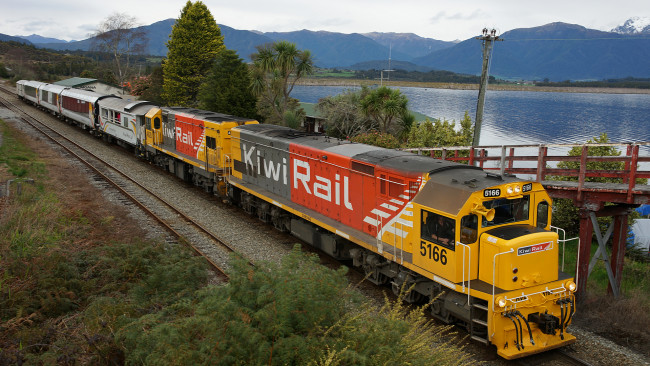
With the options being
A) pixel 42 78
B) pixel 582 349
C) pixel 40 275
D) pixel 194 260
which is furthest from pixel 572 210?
pixel 42 78

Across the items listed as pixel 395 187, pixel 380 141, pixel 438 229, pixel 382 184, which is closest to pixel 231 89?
pixel 380 141

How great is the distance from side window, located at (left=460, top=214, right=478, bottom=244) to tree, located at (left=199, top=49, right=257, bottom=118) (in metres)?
27.0

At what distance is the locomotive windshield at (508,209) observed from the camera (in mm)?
9336

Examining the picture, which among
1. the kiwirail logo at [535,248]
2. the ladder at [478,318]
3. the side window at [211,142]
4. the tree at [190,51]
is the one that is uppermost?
the tree at [190,51]

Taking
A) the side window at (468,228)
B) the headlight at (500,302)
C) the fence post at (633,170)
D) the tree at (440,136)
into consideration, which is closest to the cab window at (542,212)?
the side window at (468,228)

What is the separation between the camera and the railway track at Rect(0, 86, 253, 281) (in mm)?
14312

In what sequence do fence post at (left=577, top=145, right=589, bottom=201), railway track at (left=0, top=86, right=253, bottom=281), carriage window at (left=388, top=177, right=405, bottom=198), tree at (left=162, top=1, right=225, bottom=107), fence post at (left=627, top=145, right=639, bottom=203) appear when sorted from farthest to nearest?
1. tree at (left=162, top=1, right=225, bottom=107)
2. railway track at (left=0, top=86, right=253, bottom=281)
3. fence post at (left=577, top=145, right=589, bottom=201)
4. carriage window at (left=388, top=177, right=405, bottom=198)
5. fence post at (left=627, top=145, right=639, bottom=203)

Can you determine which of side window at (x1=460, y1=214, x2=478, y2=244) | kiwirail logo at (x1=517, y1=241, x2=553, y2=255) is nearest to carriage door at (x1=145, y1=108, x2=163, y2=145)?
side window at (x1=460, y1=214, x2=478, y2=244)

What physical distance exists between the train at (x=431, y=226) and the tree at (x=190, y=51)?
29.5 meters

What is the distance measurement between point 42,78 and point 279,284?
333ft

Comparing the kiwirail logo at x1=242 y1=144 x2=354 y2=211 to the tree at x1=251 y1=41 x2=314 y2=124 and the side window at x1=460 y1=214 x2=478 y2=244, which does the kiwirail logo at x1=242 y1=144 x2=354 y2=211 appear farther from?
the tree at x1=251 y1=41 x2=314 y2=124

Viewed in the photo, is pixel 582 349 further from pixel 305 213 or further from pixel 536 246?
pixel 305 213

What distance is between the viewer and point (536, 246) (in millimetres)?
9016

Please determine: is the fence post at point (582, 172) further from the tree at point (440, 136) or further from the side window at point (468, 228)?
the tree at point (440, 136)
